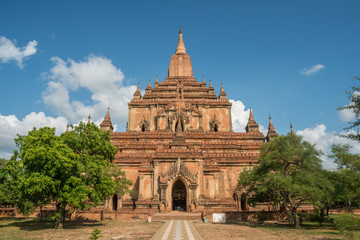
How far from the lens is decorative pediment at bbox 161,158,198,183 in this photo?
3222 centimetres

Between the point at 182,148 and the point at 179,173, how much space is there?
19.7ft

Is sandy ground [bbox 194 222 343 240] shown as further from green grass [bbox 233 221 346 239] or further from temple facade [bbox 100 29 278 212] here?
temple facade [bbox 100 29 278 212]

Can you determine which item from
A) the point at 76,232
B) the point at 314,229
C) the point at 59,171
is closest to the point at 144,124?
the point at 59,171

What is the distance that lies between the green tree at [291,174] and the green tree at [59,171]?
14.3m

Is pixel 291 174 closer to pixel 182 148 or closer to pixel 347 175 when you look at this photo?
pixel 347 175

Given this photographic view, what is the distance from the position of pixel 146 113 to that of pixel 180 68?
57.7 ft

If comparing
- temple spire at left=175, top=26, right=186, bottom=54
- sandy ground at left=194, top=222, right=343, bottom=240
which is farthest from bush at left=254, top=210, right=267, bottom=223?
temple spire at left=175, top=26, right=186, bottom=54

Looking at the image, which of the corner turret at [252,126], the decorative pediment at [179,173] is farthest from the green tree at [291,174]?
the corner turret at [252,126]

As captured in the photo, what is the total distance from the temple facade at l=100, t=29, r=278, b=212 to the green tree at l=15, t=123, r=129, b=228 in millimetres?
10102

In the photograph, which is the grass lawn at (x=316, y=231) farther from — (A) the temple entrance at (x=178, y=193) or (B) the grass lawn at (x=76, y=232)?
(A) the temple entrance at (x=178, y=193)

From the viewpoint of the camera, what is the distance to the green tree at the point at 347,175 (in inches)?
801

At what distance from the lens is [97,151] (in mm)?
25922

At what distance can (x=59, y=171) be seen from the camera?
835 inches

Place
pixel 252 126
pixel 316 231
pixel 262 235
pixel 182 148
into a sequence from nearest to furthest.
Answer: pixel 262 235 → pixel 316 231 → pixel 182 148 → pixel 252 126
